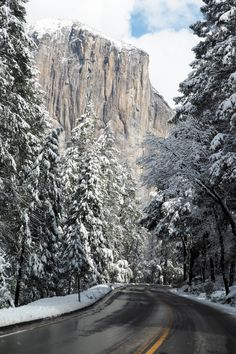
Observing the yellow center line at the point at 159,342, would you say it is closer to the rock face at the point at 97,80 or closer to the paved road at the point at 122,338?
the paved road at the point at 122,338

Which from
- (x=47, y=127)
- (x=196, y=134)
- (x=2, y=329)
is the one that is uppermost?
(x=47, y=127)

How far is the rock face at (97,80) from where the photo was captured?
497ft

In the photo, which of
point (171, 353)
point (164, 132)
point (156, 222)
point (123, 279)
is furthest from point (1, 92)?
point (164, 132)

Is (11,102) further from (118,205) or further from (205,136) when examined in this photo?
(118,205)

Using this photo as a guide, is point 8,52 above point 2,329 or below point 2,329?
A: above

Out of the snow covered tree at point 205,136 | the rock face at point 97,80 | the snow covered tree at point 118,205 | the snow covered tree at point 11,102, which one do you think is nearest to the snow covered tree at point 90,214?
the snow covered tree at point 118,205

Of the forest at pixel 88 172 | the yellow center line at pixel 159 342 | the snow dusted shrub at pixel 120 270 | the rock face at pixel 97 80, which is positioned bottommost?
the yellow center line at pixel 159 342

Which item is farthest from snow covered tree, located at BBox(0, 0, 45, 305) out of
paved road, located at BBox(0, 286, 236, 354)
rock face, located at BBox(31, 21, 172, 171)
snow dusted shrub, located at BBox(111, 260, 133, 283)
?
rock face, located at BBox(31, 21, 172, 171)

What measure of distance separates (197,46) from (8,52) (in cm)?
1215

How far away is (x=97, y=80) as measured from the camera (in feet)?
516

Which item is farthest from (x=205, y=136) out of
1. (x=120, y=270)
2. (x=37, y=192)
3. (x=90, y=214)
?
(x=120, y=270)

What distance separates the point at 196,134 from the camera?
2083 cm

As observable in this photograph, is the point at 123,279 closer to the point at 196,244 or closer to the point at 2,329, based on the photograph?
the point at 196,244

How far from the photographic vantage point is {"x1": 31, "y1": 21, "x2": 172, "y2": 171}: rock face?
152 m
